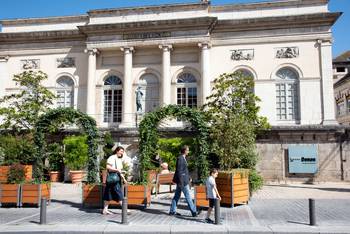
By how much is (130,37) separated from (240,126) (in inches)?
514

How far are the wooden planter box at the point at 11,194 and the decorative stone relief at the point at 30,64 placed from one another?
15.7m

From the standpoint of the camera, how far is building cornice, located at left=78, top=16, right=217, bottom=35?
70.6 feet

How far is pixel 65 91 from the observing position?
2364 centimetres

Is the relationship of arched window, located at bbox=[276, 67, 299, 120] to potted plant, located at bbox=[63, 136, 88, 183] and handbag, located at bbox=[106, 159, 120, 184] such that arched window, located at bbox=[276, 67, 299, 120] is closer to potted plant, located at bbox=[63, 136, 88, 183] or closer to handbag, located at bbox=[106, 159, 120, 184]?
potted plant, located at bbox=[63, 136, 88, 183]

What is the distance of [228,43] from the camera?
22.2 m

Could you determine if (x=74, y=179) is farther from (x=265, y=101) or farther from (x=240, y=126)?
(x=265, y=101)

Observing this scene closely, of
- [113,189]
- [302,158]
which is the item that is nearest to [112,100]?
[302,158]

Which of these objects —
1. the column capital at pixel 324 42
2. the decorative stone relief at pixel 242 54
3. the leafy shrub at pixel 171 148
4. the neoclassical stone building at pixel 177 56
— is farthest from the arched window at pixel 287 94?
the leafy shrub at pixel 171 148

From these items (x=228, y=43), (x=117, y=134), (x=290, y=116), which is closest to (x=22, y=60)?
(x=117, y=134)

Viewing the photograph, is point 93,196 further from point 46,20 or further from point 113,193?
point 46,20

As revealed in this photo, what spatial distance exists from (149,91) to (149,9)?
556cm

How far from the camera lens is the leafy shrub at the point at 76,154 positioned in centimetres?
1873

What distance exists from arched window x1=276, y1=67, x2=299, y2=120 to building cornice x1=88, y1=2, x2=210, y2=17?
690cm

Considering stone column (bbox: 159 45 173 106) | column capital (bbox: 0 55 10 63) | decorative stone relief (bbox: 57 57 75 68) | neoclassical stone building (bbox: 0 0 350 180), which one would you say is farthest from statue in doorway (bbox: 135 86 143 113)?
column capital (bbox: 0 55 10 63)
